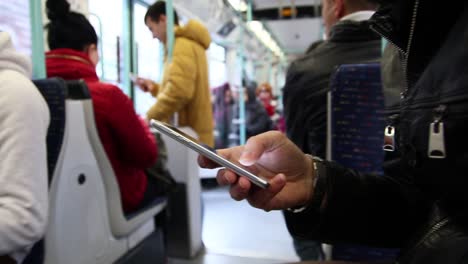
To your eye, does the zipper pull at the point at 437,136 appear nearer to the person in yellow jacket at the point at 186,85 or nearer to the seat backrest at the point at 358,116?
the seat backrest at the point at 358,116

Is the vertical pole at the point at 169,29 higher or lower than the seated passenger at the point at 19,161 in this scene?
higher

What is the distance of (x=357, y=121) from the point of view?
3.83 ft

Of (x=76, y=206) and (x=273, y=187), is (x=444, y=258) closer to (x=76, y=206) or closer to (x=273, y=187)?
(x=273, y=187)

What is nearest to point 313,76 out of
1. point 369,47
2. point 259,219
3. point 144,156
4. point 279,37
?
point 369,47

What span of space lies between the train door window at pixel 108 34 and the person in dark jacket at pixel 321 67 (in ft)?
2.26

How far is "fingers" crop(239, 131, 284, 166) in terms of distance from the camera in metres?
0.63

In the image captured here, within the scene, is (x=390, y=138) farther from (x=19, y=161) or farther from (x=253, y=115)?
(x=253, y=115)

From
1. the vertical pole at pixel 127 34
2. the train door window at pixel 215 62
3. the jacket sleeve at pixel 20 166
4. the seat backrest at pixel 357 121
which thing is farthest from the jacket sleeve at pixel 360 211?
the train door window at pixel 215 62

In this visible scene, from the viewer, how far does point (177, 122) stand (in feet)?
7.70

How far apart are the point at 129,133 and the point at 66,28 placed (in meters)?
0.45

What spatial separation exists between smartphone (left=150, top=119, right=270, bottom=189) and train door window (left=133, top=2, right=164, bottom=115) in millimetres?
1018

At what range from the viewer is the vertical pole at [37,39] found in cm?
113

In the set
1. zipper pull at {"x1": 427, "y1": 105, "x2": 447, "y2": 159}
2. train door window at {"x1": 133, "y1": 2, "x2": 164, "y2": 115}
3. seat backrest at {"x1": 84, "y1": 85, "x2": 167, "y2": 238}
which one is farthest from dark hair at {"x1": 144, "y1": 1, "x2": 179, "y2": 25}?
zipper pull at {"x1": 427, "y1": 105, "x2": 447, "y2": 159}

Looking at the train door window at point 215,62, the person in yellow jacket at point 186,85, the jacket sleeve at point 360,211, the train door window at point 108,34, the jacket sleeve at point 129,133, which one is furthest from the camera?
the train door window at point 215,62
